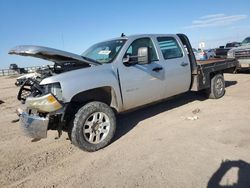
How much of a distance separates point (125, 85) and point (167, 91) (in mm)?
1318

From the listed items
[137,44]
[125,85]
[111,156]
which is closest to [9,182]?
[111,156]

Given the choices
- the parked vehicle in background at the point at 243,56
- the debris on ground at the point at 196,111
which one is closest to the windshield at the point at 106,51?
the debris on ground at the point at 196,111

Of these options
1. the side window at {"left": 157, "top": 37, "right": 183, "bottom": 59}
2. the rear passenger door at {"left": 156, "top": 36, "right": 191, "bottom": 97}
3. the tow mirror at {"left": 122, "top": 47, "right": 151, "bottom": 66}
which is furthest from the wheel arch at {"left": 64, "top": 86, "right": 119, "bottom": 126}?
the side window at {"left": 157, "top": 37, "right": 183, "bottom": 59}

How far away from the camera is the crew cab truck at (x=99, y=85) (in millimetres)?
3672

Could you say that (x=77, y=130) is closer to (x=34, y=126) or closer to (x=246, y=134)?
(x=34, y=126)

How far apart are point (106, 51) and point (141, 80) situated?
944 millimetres

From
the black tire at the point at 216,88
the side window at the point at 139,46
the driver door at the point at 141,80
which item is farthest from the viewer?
the black tire at the point at 216,88

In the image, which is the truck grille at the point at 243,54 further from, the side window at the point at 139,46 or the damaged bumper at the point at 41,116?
the damaged bumper at the point at 41,116

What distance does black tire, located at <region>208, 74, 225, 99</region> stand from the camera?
6.73 metres

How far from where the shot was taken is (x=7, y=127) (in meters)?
5.92

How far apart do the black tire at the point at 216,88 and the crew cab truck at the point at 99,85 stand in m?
1.34

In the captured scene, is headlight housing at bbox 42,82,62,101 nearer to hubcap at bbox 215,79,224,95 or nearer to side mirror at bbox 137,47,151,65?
side mirror at bbox 137,47,151,65

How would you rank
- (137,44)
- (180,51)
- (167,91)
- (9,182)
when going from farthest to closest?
(180,51)
(167,91)
(137,44)
(9,182)

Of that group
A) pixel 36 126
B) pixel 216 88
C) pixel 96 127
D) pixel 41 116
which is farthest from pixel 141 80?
pixel 216 88
